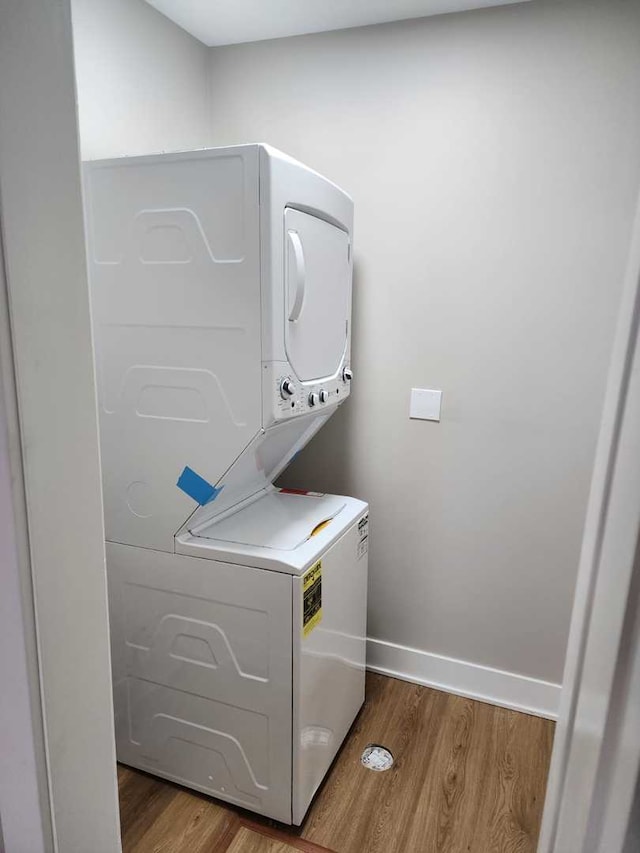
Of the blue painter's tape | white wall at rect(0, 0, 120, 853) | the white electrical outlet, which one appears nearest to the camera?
white wall at rect(0, 0, 120, 853)

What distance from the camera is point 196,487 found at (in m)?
1.54

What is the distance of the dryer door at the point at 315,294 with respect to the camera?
1.46 meters

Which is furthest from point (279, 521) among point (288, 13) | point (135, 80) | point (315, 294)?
point (288, 13)

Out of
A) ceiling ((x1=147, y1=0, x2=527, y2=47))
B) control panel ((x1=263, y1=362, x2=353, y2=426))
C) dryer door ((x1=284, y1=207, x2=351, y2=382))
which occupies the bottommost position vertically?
control panel ((x1=263, y1=362, x2=353, y2=426))

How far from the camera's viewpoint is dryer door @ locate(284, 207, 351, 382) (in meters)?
1.46

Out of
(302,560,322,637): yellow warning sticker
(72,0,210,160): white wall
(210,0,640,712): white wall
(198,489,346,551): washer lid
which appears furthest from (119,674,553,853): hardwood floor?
(72,0,210,160): white wall

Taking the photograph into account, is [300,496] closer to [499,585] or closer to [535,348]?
[499,585]

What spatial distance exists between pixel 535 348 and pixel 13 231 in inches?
69.3

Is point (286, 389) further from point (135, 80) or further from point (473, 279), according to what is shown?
point (135, 80)

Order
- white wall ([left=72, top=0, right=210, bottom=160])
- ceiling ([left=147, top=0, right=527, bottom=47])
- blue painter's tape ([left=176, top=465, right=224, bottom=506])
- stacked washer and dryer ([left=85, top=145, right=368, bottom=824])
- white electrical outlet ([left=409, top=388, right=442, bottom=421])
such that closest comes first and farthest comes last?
stacked washer and dryer ([left=85, top=145, right=368, bottom=824]) < blue painter's tape ([left=176, top=465, right=224, bottom=506]) < white wall ([left=72, top=0, right=210, bottom=160]) < ceiling ([left=147, top=0, right=527, bottom=47]) < white electrical outlet ([left=409, top=388, right=442, bottom=421])

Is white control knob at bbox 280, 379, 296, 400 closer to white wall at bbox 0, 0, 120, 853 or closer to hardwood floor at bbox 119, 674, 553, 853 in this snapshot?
white wall at bbox 0, 0, 120, 853

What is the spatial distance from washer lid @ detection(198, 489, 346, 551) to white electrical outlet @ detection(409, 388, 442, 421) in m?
0.46

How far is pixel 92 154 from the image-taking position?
5.56ft

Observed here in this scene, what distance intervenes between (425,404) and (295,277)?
34.8 inches
